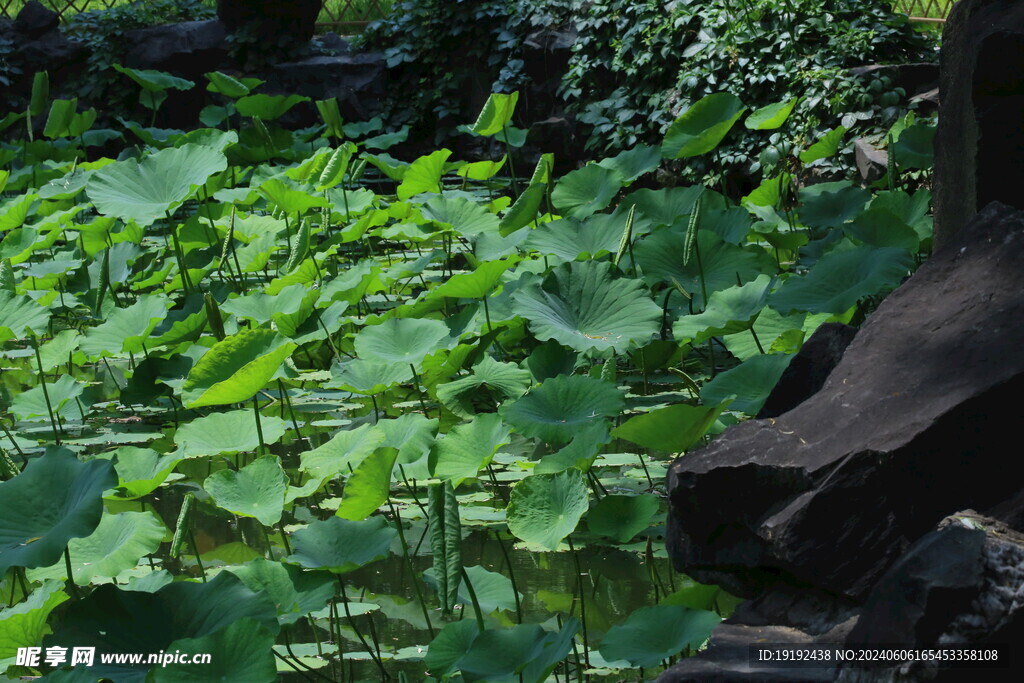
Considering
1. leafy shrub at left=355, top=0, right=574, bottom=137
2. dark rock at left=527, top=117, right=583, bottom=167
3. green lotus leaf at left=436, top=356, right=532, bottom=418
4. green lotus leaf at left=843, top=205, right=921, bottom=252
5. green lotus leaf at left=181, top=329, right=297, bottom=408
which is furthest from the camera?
leafy shrub at left=355, top=0, right=574, bottom=137

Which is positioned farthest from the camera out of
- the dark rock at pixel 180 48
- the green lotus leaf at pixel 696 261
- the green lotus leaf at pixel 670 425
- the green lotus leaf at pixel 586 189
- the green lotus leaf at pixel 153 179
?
the dark rock at pixel 180 48

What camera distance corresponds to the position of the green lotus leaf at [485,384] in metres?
2.42

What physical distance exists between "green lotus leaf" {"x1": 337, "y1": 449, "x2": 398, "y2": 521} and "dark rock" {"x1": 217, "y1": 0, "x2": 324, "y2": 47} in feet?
29.0

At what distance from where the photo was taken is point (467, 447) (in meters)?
1.91

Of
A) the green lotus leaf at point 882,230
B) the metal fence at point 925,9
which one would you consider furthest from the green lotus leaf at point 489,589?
the metal fence at point 925,9

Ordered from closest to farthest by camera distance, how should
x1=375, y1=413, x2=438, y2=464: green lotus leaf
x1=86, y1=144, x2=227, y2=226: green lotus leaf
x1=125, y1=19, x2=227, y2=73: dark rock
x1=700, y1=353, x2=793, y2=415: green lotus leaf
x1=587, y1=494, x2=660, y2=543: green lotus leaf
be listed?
1. x1=587, y1=494, x2=660, y2=543: green lotus leaf
2. x1=375, y1=413, x2=438, y2=464: green lotus leaf
3. x1=700, y1=353, x2=793, y2=415: green lotus leaf
4. x1=86, y1=144, x2=227, y2=226: green lotus leaf
5. x1=125, y1=19, x2=227, y2=73: dark rock

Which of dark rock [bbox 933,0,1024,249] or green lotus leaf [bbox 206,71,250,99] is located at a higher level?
dark rock [bbox 933,0,1024,249]

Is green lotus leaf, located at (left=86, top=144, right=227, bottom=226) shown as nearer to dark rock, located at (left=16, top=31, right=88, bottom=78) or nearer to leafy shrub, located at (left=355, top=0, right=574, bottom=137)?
leafy shrub, located at (left=355, top=0, right=574, bottom=137)

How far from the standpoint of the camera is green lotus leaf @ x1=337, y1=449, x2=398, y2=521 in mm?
1630

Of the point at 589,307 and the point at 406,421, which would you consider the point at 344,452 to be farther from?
the point at 589,307

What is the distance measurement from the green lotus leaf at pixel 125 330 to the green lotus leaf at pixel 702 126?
1.63 m

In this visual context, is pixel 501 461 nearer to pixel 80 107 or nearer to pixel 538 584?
pixel 538 584

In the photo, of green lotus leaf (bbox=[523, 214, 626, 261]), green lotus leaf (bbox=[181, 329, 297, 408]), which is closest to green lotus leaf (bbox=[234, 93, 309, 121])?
green lotus leaf (bbox=[523, 214, 626, 261])

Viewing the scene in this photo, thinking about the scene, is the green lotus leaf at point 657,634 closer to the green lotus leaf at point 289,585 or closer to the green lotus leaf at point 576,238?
the green lotus leaf at point 289,585
